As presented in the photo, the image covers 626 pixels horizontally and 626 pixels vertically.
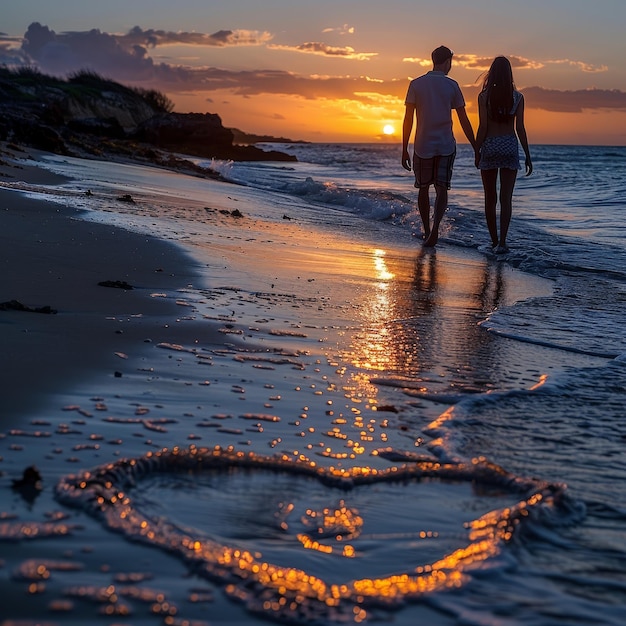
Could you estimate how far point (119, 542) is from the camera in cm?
191

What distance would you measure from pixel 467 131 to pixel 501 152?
46 centimetres

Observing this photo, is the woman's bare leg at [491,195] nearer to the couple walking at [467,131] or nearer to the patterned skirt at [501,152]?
the couple walking at [467,131]

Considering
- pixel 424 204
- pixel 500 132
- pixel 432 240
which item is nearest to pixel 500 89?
pixel 500 132

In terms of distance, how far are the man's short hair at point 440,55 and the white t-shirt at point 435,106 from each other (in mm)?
120

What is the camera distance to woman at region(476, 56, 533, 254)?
8.58 m

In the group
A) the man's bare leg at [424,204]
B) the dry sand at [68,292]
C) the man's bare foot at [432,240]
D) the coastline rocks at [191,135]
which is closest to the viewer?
the dry sand at [68,292]

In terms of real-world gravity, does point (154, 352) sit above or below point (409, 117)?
below

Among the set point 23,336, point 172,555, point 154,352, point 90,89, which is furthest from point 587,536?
point 90,89

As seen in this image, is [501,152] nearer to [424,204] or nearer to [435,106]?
[435,106]

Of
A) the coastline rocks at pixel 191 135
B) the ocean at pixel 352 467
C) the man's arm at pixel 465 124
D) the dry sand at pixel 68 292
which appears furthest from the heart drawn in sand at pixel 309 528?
the coastline rocks at pixel 191 135

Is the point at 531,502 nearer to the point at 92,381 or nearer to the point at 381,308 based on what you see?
the point at 92,381

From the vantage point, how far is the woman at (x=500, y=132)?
28.1 feet

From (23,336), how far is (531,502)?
2.11m

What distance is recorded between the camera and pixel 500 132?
8.76 meters
